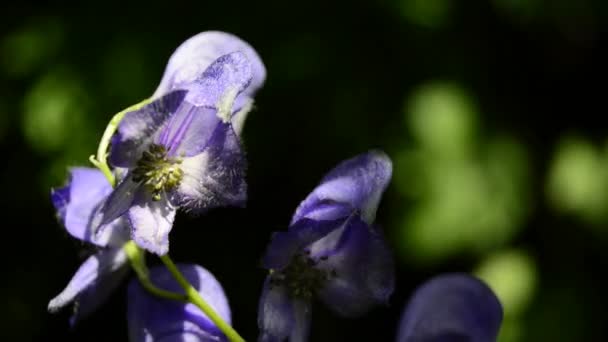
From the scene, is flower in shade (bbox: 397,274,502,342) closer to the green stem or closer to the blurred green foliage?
the green stem

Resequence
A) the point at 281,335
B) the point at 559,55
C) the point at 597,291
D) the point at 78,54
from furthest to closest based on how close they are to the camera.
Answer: the point at 559,55 → the point at 597,291 → the point at 78,54 → the point at 281,335

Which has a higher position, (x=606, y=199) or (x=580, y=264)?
(x=606, y=199)

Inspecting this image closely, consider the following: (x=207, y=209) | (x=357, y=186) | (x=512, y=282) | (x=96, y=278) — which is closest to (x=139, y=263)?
(x=96, y=278)

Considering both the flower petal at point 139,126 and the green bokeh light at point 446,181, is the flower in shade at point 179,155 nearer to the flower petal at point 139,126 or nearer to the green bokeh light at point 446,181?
the flower petal at point 139,126

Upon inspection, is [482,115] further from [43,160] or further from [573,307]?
[43,160]

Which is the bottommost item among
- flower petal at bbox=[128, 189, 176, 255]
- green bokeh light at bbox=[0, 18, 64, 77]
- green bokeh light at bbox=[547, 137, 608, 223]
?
green bokeh light at bbox=[547, 137, 608, 223]

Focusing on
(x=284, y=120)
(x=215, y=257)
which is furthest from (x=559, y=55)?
(x=215, y=257)

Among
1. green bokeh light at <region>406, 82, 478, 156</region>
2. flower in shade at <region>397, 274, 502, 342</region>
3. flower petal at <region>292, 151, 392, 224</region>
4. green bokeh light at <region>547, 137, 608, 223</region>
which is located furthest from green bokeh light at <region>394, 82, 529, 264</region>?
flower petal at <region>292, 151, 392, 224</region>

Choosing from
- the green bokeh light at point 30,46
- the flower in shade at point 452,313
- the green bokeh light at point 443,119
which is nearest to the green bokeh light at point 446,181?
the green bokeh light at point 443,119
